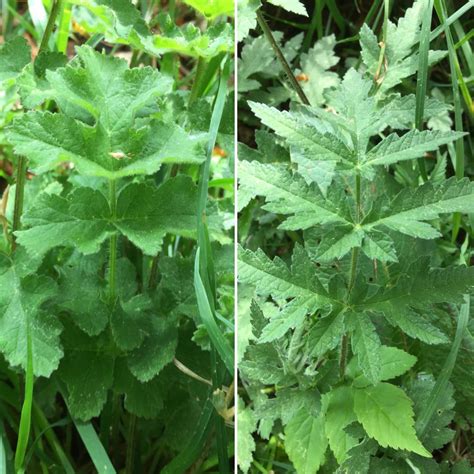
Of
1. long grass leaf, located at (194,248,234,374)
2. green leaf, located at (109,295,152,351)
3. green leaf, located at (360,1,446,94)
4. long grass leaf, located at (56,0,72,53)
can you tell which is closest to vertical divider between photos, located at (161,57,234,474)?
long grass leaf, located at (194,248,234,374)

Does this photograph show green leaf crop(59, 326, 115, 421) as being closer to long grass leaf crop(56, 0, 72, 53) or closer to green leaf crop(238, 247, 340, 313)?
green leaf crop(238, 247, 340, 313)

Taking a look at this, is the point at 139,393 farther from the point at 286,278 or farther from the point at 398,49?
the point at 398,49

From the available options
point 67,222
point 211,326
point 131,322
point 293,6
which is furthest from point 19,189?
point 293,6

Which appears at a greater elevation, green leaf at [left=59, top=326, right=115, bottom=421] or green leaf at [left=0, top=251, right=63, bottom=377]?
green leaf at [left=0, top=251, right=63, bottom=377]

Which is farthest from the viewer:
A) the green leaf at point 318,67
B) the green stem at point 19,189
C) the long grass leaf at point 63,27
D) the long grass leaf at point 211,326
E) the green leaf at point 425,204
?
the long grass leaf at point 63,27

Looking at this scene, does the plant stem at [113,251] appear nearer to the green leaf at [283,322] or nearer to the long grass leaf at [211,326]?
the long grass leaf at [211,326]

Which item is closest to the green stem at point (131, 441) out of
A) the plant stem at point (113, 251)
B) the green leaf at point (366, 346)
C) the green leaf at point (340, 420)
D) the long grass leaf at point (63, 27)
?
the plant stem at point (113, 251)
